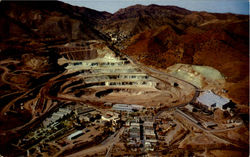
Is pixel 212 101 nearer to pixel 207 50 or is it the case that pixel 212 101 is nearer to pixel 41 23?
pixel 207 50

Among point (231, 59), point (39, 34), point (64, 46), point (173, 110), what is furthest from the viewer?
point (39, 34)

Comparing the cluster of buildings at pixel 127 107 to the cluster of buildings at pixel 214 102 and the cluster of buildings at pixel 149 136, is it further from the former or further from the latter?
the cluster of buildings at pixel 214 102

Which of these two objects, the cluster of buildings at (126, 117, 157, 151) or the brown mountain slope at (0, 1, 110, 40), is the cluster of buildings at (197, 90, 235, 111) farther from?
the brown mountain slope at (0, 1, 110, 40)

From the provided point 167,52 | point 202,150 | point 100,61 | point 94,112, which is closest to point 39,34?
point 100,61

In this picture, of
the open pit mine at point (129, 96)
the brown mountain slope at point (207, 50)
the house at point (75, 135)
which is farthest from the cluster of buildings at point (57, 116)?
the brown mountain slope at point (207, 50)

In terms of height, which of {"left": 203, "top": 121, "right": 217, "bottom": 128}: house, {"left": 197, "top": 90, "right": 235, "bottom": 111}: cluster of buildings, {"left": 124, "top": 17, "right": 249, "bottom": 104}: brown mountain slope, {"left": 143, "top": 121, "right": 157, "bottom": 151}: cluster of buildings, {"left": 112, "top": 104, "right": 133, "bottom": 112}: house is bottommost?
{"left": 143, "top": 121, "right": 157, "bottom": 151}: cluster of buildings

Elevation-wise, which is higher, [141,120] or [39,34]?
[39,34]

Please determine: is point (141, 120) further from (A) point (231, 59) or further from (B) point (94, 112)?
(A) point (231, 59)

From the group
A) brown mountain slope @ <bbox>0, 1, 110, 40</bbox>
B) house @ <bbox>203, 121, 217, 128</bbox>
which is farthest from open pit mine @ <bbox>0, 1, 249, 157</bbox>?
brown mountain slope @ <bbox>0, 1, 110, 40</bbox>

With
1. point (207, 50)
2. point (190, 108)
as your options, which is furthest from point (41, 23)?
point (190, 108)

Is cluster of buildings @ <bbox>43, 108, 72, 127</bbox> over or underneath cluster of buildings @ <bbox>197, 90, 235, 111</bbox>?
underneath

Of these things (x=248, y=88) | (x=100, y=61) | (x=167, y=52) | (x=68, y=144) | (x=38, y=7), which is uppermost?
(x=38, y=7)
